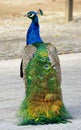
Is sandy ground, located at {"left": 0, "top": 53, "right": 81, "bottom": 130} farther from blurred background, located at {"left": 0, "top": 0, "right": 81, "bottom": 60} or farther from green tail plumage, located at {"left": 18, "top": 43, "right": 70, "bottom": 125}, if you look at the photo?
blurred background, located at {"left": 0, "top": 0, "right": 81, "bottom": 60}

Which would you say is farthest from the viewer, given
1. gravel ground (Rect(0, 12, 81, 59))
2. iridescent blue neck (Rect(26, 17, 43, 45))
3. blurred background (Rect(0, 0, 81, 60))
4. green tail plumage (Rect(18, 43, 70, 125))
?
blurred background (Rect(0, 0, 81, 60))

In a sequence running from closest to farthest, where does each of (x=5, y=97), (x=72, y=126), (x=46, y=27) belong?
(x=72, y=126), (x=5, y=97), (x=46, y=27)

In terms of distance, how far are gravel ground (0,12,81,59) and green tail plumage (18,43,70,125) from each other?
233 inches

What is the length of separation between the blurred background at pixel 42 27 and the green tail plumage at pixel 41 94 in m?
5.92

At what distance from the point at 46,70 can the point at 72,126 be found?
2.50ft

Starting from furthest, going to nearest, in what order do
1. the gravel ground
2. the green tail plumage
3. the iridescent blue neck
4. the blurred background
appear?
the blurred background, the gravel ground, the iridescent blue neck, the green tail plumage

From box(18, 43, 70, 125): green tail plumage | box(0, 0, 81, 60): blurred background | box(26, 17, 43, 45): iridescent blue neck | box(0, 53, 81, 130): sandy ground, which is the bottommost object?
box(0, 0, 81, 60): blurred background

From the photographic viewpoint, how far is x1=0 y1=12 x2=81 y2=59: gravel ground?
13.9 metres

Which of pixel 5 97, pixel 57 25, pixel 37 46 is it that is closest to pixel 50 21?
pixel 57 25

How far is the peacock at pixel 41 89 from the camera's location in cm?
718

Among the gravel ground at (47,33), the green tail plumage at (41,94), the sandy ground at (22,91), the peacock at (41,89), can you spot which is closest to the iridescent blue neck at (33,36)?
the peacock at (41,89)

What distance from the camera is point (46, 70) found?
23.6 feet

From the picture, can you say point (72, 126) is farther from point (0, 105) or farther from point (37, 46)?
point (0, 105)

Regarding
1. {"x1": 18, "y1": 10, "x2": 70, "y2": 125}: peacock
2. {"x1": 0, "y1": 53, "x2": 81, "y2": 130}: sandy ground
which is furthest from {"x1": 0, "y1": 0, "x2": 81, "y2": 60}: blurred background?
{"x1": 18, "y1": 10, "x2": 70, "y2": 125}: peacock
